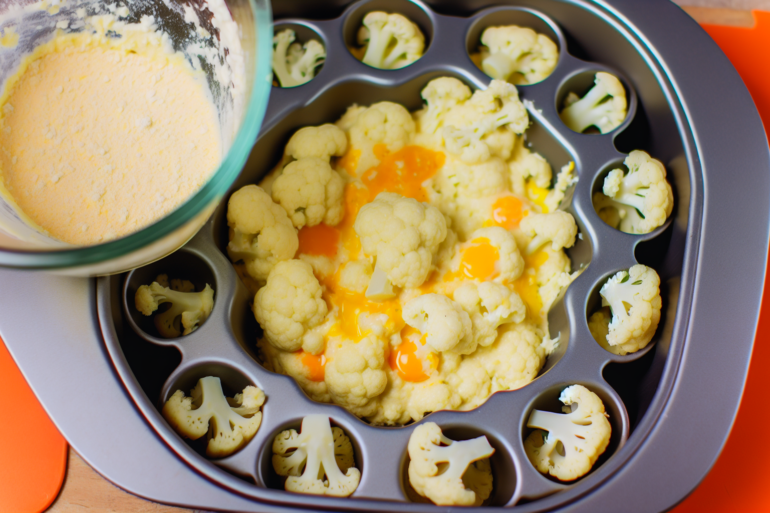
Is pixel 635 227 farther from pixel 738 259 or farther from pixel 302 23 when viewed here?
pixel 302 23

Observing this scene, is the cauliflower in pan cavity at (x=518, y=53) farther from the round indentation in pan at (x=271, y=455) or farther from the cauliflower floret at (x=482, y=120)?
the round indentation in pan at (x=271, y=455)

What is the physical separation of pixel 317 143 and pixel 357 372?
19.2 inches

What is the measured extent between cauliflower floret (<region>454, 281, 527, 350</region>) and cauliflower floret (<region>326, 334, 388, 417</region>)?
0.60 feet

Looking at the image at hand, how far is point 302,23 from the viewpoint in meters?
1.22

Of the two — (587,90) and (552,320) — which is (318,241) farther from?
(587,90)

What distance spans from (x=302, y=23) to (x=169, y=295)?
2.27ft

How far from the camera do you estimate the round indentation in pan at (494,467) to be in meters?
0.93

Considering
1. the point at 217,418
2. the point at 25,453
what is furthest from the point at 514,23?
the point at 25,453

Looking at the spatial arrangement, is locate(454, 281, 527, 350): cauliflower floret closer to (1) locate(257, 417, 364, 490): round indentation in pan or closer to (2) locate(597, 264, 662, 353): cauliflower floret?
(2) locate(597, 264, 662, 353): cauliflower floret

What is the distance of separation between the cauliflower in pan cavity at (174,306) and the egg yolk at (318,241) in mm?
211

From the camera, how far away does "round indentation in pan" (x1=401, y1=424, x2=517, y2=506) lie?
0.93m

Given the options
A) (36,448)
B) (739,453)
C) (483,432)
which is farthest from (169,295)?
(739,453)

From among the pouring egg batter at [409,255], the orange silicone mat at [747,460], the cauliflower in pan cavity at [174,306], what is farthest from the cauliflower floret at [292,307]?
the orange silicone mat at [747,460]

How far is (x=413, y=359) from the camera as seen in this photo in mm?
1047
